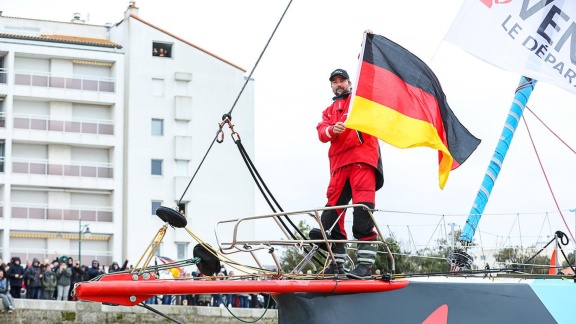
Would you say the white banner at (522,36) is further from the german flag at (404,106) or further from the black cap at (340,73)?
the black cap at (340,73)

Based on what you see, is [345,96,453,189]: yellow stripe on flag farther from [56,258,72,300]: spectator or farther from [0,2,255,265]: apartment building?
[0,2,255,265]: apartment building

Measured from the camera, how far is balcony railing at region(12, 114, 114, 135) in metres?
52.5

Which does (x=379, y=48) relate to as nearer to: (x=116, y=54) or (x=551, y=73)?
(x=551, y=73)

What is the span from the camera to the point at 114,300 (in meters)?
7.73

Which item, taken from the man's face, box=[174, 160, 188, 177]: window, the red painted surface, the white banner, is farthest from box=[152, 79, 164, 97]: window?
the red painted surface

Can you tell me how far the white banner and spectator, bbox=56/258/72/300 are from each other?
16545mm

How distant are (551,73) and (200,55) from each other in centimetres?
4769

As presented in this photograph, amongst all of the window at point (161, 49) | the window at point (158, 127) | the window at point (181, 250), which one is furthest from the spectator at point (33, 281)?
the window at point (161, 49)

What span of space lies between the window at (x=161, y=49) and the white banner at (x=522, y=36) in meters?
46.6

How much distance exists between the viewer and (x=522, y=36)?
33.2ft

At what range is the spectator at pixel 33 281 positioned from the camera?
24859mm

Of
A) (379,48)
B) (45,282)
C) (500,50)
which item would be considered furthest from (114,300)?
(45,282)

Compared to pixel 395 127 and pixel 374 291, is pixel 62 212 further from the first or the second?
pixel 374 291

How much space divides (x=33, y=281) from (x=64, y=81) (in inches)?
1199
